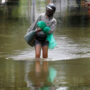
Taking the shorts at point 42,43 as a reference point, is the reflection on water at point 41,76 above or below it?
below

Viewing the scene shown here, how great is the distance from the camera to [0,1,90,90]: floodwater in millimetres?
8234

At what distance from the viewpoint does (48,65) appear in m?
10.4

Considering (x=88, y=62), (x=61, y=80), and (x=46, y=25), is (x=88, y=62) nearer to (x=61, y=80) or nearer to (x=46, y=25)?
(x=46, y=25)

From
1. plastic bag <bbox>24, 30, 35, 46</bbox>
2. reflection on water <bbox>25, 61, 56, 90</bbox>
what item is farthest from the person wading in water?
reflection on water <bbox>25, 61, 56, 90</bbox>

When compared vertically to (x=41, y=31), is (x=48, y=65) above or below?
below

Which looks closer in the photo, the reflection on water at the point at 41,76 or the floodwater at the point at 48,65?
the reflection on water at the point at 41,76

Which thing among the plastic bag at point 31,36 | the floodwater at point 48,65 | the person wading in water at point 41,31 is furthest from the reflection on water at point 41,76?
the plastic bag at point 31,36

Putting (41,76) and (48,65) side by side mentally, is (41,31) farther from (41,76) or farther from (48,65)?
(41,76)

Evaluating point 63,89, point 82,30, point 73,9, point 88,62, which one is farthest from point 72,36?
point 73,9

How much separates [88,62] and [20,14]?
1479 centimetres

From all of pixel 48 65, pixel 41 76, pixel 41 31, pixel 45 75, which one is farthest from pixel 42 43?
pixel 41 76

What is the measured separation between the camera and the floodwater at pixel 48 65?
324 inches

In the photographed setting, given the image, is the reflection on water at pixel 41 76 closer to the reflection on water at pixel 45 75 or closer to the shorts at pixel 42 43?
the reflection on water at pixel 45 75

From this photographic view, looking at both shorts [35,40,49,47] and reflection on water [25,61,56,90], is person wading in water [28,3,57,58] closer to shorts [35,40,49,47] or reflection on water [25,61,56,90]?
shorts [35,40,49,47]
